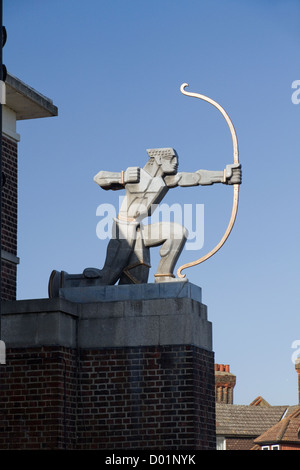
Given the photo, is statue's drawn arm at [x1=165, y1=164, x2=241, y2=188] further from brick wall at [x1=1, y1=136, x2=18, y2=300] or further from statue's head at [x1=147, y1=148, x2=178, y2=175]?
brick wall at [x1=1, y1=136, x2=18, y2=300]

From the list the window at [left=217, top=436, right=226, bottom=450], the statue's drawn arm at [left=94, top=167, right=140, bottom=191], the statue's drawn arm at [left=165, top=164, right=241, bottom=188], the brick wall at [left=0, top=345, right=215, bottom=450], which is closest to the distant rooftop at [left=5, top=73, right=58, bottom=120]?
the statue's drawn arm at [left=94, top=167, right=140, bottom=191]

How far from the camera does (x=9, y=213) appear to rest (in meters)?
18.3

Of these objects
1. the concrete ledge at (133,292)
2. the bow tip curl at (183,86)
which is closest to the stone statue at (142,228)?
the concrete ledge at (133,292)

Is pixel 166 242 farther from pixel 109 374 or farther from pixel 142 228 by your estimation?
pixel 109 374

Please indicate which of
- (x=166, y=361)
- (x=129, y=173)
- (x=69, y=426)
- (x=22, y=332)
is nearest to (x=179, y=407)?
(x=166, y=361)

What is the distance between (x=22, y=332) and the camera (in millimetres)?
15742

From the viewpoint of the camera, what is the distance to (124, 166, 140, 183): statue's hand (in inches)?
662

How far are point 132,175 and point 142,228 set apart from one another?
3.02ft

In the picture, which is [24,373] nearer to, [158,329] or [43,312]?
[43,312]

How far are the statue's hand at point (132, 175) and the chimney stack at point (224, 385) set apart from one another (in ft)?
173

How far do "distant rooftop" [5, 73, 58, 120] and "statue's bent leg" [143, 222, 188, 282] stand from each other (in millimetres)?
3681

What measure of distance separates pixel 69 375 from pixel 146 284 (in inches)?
75.4
